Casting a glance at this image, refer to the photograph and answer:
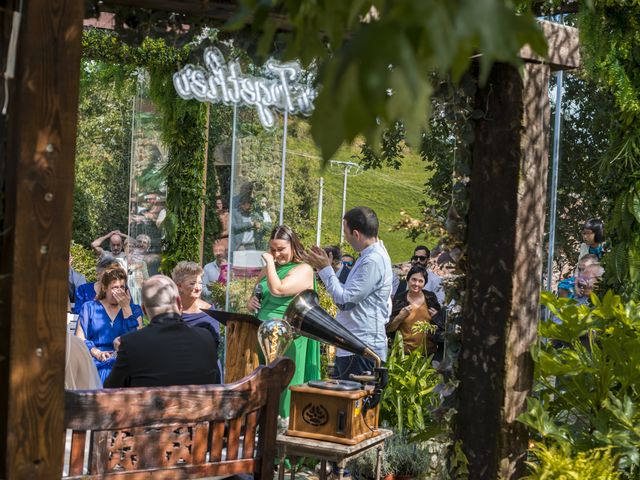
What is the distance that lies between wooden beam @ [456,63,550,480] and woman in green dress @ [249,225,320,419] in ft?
6.56

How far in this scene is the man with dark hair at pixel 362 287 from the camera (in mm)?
5867

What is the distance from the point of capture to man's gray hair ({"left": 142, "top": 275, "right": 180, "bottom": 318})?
4.39 metres

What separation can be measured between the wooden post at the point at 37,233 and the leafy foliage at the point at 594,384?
7.31 ft

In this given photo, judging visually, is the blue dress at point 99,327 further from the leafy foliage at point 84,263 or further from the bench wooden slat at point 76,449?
the leafy foliage at point 84,263

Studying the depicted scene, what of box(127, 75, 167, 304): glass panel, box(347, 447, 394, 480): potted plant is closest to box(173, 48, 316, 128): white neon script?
box(127, 75, 167, 304): glass panel

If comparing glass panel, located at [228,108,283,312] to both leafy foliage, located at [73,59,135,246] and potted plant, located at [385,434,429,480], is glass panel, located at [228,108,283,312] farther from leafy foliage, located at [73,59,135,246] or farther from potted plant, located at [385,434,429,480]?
leafy foliage, located at [73,59,135,246]

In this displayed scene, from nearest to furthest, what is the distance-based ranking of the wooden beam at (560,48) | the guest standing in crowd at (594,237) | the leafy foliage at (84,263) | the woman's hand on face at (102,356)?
the wooden beam at (560,48), the woman's hand on face at (102,356), the guest standing in crowd at (594,237), the leafy foliage at (84,263)

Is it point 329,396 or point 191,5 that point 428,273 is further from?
point 191,5

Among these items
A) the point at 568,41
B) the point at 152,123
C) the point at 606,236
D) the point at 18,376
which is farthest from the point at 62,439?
the point at 152,123

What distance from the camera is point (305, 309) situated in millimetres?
5277

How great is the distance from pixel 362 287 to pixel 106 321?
1800mm

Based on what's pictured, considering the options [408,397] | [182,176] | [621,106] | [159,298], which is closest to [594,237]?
[621,106]

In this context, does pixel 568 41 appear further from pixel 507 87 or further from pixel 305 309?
pixel 305 309

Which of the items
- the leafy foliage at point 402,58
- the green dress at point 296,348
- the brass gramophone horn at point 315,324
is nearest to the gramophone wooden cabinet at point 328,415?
the brass gramophone horn at point 315,324
